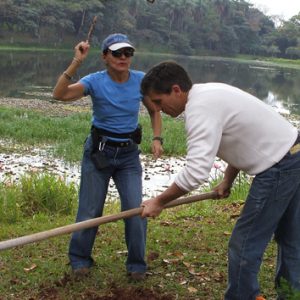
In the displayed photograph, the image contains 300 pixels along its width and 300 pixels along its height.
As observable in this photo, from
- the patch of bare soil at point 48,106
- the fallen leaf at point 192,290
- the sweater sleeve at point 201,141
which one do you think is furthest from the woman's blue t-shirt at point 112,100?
the patch of bare soil at point 48,106

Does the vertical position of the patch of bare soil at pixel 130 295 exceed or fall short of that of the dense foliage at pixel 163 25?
it falls short

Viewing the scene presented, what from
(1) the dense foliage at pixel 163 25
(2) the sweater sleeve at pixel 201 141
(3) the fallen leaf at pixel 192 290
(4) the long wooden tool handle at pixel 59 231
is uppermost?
(1) the dense foliage at pixel 163 25

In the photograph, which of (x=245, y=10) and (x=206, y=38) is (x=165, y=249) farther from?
(x=245, y=10)

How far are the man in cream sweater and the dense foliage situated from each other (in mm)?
49153

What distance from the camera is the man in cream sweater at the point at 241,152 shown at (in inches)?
116

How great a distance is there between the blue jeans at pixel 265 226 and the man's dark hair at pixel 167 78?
0.77 meters

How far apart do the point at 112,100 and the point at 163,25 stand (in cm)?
8627

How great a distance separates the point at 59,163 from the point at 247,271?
9.35 m

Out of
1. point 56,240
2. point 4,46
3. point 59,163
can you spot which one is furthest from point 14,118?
point 4,46

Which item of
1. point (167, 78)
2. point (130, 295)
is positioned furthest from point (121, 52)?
point (130, 295)

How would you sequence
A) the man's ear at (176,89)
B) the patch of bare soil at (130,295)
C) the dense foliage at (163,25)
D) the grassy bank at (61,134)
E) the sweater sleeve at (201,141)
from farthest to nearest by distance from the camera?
the dense foliage at (163,25), the grassy bank at (61,134), the patch of bare soil at (130,295), the man's ear at (176,89), the sweater sleeve at (201,141)

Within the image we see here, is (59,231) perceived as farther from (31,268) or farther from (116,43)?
(116,43)

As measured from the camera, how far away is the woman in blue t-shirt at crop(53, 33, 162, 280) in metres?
4.10

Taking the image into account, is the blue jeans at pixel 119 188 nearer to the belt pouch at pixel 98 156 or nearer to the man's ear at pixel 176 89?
the belt pouch at pixel 98 156
